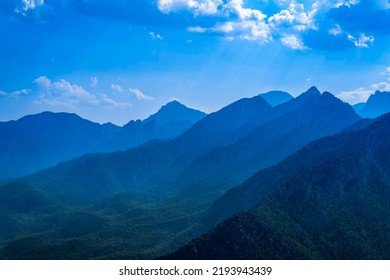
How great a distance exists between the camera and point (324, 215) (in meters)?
134

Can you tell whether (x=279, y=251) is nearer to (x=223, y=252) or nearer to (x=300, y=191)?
(x=223, y=252)

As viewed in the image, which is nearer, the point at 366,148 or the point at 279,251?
the point at 279,251

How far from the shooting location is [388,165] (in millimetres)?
164750

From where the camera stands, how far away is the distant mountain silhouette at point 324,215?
351 ft

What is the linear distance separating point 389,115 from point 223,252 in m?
115

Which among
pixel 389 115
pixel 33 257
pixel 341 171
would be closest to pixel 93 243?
pixel 33 257

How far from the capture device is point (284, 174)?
194 metres

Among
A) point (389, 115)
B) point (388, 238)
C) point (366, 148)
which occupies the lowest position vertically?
point (388, 238)

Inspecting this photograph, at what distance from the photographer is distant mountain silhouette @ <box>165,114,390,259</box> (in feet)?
351
